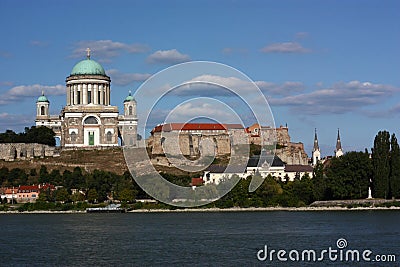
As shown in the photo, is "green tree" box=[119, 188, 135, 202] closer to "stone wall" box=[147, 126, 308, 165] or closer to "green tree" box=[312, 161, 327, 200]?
"green tree" box=[312, 161, 327, 200]

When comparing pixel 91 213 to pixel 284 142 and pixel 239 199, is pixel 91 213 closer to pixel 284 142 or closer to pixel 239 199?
pixel 239 199

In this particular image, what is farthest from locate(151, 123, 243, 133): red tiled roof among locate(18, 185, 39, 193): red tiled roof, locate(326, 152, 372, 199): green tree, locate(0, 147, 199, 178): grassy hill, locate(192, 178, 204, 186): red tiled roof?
locate(326, 152, 372, 199): green tree

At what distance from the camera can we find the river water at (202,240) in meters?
31.5

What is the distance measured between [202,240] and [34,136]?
5467 centimetres

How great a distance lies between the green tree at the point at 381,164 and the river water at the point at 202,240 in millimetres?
2659

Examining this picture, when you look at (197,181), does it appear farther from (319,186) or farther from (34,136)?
(34,136)

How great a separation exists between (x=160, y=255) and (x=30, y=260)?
4.82m

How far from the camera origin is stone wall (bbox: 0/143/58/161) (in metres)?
88.0

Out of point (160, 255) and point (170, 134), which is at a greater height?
point (170, 134)

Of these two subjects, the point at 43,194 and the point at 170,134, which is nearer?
the point at 43,194

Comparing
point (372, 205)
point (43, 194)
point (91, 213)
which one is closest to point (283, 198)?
point (372, 205)

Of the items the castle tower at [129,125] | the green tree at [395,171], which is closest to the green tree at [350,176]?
the green tree at [395,171]

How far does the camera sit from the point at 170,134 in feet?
303

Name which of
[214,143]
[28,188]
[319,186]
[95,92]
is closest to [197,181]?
[319,186]
